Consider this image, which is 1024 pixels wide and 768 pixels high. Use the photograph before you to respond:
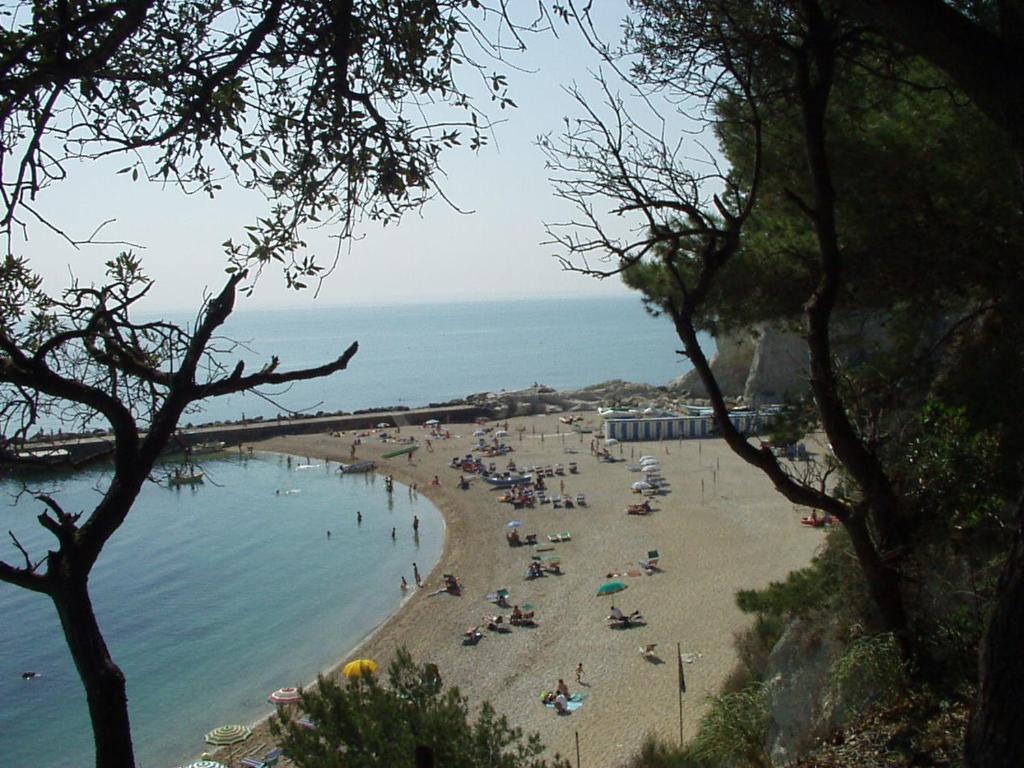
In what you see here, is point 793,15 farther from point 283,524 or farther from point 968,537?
point 283,524

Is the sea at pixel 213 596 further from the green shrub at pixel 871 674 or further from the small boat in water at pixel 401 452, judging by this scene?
the green shrub at pixel 871 674

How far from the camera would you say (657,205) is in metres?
4.15

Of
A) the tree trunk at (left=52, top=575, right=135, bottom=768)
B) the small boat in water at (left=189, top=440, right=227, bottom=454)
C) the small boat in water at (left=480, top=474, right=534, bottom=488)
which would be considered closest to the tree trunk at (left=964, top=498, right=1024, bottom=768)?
the tree trunk at (left=52, top=575, right=135, bottom=768)

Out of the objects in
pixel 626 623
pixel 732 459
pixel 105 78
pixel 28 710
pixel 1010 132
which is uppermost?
pixel 105 78

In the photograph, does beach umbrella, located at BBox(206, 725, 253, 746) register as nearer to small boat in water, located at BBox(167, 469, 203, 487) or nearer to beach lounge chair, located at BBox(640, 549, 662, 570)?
beach lounge chair, located at BBox(640, 549, 662, 570)

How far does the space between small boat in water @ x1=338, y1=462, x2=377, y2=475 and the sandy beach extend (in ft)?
15.2

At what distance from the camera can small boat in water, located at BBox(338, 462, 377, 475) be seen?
120 ft

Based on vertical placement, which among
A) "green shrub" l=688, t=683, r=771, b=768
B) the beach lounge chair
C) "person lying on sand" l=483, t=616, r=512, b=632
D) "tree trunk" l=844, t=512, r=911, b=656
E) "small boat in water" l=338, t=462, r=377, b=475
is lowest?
"person lying on sand" l=483, t=616, r=512, b=632

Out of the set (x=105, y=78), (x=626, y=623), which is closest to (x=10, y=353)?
(x=105, y=78)

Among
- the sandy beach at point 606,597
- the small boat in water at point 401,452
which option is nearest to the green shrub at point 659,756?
the sandy beach at point 606,597

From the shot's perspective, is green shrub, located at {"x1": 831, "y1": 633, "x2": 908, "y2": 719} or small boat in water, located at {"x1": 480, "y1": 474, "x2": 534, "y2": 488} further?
small boat in water, located at {"x1": 480, "y1": 474, "x2": 534, "y2": 488}

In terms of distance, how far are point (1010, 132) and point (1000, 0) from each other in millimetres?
723

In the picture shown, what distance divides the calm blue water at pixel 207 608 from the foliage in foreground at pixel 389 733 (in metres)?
5.13

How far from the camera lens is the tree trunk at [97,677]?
2.31 meters
